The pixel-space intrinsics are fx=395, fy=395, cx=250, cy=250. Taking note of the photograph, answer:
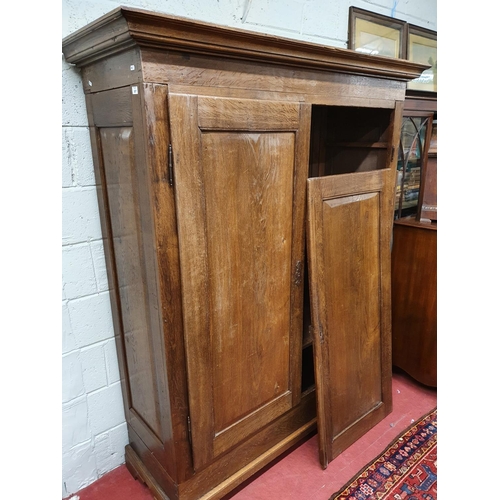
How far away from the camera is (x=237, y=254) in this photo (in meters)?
1.21

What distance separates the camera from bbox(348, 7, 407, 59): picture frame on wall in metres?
1.88

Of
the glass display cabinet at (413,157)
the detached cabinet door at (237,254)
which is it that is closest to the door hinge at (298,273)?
the detached cabinet door at (237,254)

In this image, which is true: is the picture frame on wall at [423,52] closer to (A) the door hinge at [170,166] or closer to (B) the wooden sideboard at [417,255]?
(B) the wooden sideboard at [417,255]

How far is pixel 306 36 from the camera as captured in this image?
1.72 m

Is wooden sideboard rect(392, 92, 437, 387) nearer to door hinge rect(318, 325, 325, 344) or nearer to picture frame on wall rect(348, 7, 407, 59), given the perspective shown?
picture frame on wall rect(348, 7, 407, 59)

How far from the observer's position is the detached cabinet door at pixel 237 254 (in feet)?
3.48

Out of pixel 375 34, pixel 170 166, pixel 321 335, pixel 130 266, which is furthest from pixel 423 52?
pixel 130 266

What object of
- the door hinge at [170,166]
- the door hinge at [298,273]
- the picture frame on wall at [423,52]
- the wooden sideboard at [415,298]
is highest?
the picture frame on wall at [423,52]

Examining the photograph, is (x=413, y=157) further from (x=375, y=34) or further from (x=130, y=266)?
(x=130, y=266)

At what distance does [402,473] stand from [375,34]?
2018 mm

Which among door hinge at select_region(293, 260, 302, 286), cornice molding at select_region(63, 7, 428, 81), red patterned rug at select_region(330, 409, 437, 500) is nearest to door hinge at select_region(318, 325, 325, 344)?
door hinge at select_region(293, 260, 302, 286)

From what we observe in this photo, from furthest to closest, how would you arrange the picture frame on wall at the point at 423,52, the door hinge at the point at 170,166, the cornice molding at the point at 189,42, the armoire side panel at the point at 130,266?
the picture frame on wall at the point at 423,52 → the armoire side panel at the point at 130,266 → the door hinge at the point at 170,166 → the cornice molding at the point at 189,42
